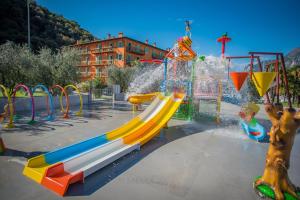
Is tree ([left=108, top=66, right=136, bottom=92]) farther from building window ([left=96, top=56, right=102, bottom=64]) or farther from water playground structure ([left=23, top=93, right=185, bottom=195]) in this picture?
water playground structure ([left=23, top=93, right=185, bottom=195])

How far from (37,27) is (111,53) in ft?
110

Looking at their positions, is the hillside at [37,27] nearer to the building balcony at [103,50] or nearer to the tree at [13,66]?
the building balcony at [103,50]

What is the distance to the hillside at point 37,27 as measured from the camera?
4339 cm

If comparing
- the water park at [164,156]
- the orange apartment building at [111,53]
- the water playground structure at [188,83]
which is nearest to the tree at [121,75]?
the orange apartment building at [111,53]

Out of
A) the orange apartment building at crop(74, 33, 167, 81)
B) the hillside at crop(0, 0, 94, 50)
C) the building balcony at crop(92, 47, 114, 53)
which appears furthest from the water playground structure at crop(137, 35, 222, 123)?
the hillside at crop(0, 0, 94, 50)

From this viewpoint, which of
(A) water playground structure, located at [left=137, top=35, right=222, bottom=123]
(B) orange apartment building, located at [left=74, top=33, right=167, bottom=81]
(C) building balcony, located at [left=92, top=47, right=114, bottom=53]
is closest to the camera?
(A) water playground structure, located at [left=137, top=35, right=222, bottom=123]

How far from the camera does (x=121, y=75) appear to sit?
24156mm

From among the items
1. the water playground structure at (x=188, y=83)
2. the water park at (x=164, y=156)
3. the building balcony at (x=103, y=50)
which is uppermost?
the building balcony at (x=103, y=50)

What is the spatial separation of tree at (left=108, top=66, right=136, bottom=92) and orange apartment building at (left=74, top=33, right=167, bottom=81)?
8.95m

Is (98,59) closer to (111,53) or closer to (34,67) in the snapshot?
(111,53)

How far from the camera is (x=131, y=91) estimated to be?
21.2m

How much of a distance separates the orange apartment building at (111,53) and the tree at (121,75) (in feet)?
29.4

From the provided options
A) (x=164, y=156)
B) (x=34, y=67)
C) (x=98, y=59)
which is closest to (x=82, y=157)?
(x=164, y=156)

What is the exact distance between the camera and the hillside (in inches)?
1708
